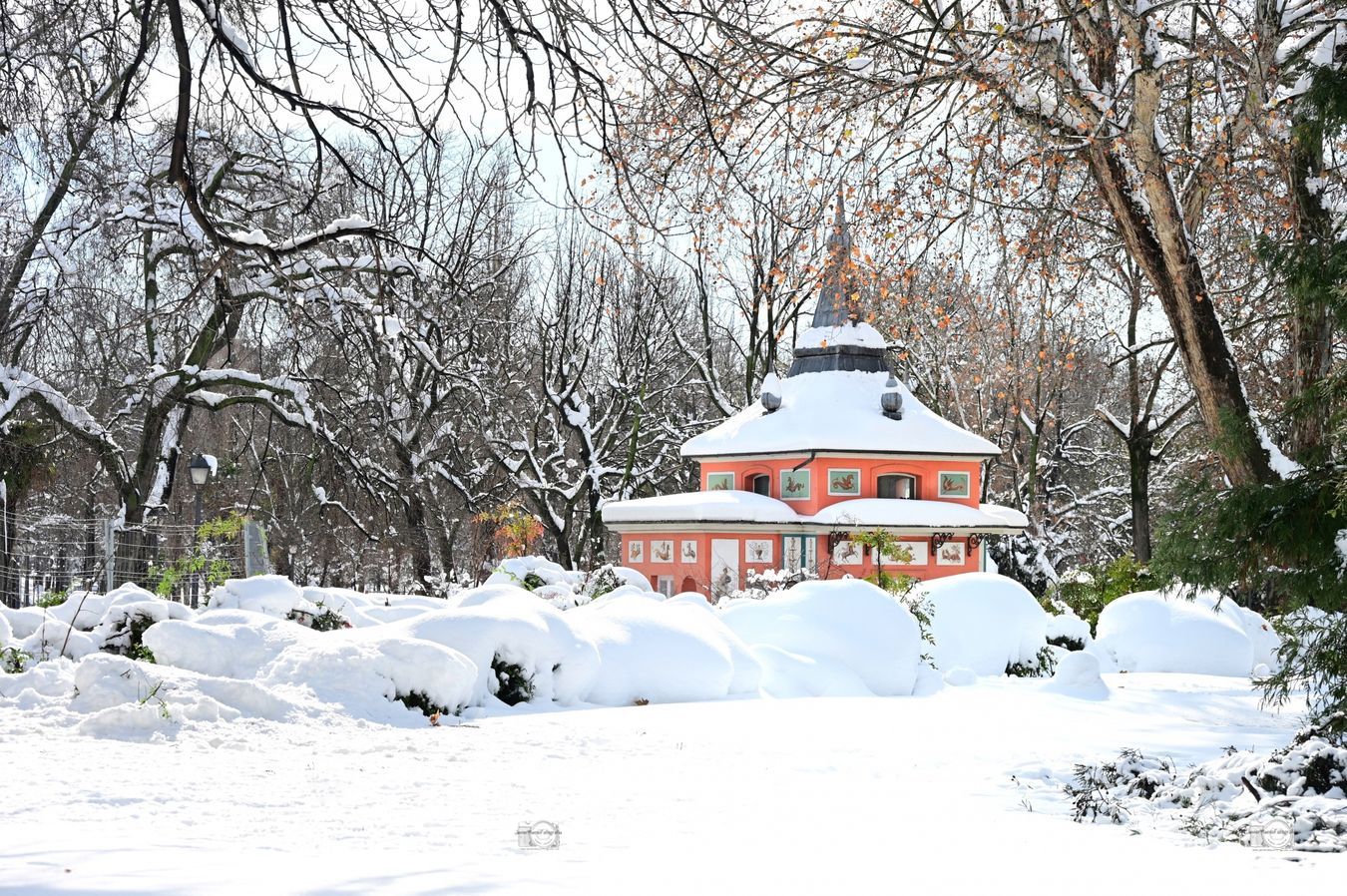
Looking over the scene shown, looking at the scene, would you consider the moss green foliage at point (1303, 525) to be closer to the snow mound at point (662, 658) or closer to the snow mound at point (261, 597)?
the snow mound at point (662, 658)

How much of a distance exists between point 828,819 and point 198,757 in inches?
148

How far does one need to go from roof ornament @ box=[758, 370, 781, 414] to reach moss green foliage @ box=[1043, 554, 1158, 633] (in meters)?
9.06

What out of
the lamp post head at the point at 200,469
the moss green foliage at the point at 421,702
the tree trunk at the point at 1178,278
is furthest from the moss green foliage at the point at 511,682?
the lamp post head at the point at 200,469

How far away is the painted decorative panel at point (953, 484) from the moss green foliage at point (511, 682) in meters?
18.3

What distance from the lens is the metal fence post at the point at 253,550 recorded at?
16828 millimetres

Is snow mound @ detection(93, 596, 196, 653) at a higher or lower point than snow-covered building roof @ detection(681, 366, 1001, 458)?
lower

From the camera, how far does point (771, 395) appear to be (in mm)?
28734

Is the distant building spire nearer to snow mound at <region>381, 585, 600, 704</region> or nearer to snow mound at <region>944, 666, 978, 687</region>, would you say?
snow mound at <region>381, 585, 600, 704</region>

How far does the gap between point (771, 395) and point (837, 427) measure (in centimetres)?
213

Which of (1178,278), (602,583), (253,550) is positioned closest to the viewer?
(1178,278)

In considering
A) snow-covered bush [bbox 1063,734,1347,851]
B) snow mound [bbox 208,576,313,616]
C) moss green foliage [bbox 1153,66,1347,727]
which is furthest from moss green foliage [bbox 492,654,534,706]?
moss green foliage [bbox 1153,66,1347,727]

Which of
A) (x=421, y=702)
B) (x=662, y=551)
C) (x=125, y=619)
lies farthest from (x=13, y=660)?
(x=662, y=551)

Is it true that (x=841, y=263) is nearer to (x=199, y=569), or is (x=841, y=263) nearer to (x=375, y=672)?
(x=375, y=672)

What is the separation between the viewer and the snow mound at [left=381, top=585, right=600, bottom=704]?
10.7 m
